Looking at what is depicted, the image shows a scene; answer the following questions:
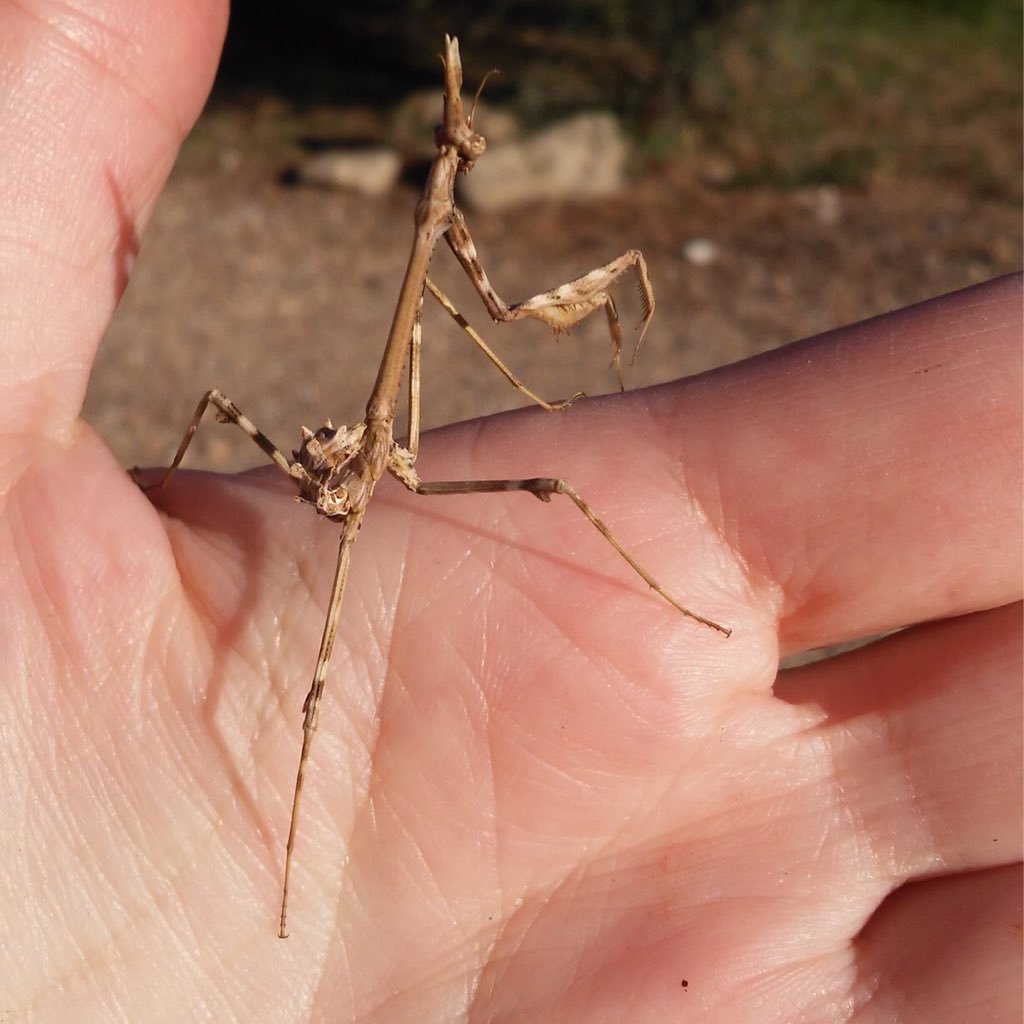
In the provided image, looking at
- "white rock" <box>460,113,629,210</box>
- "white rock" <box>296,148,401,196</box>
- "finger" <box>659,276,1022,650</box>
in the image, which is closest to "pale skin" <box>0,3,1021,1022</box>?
"finger" <box>659,276,1022,650</box>

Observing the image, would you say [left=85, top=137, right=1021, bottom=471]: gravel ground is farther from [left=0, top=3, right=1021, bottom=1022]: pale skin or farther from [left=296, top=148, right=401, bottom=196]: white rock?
[left=0, top=3, right=1021, bottom=1022]: pale skin

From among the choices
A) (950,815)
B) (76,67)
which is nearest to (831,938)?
(950,815)

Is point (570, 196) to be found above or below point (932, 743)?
below

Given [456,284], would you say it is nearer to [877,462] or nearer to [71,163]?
[71,163]

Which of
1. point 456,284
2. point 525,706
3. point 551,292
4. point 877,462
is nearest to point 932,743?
point 877,462

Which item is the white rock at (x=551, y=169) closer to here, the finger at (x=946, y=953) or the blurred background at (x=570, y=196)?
the blurred background at (x=570, y=196)
